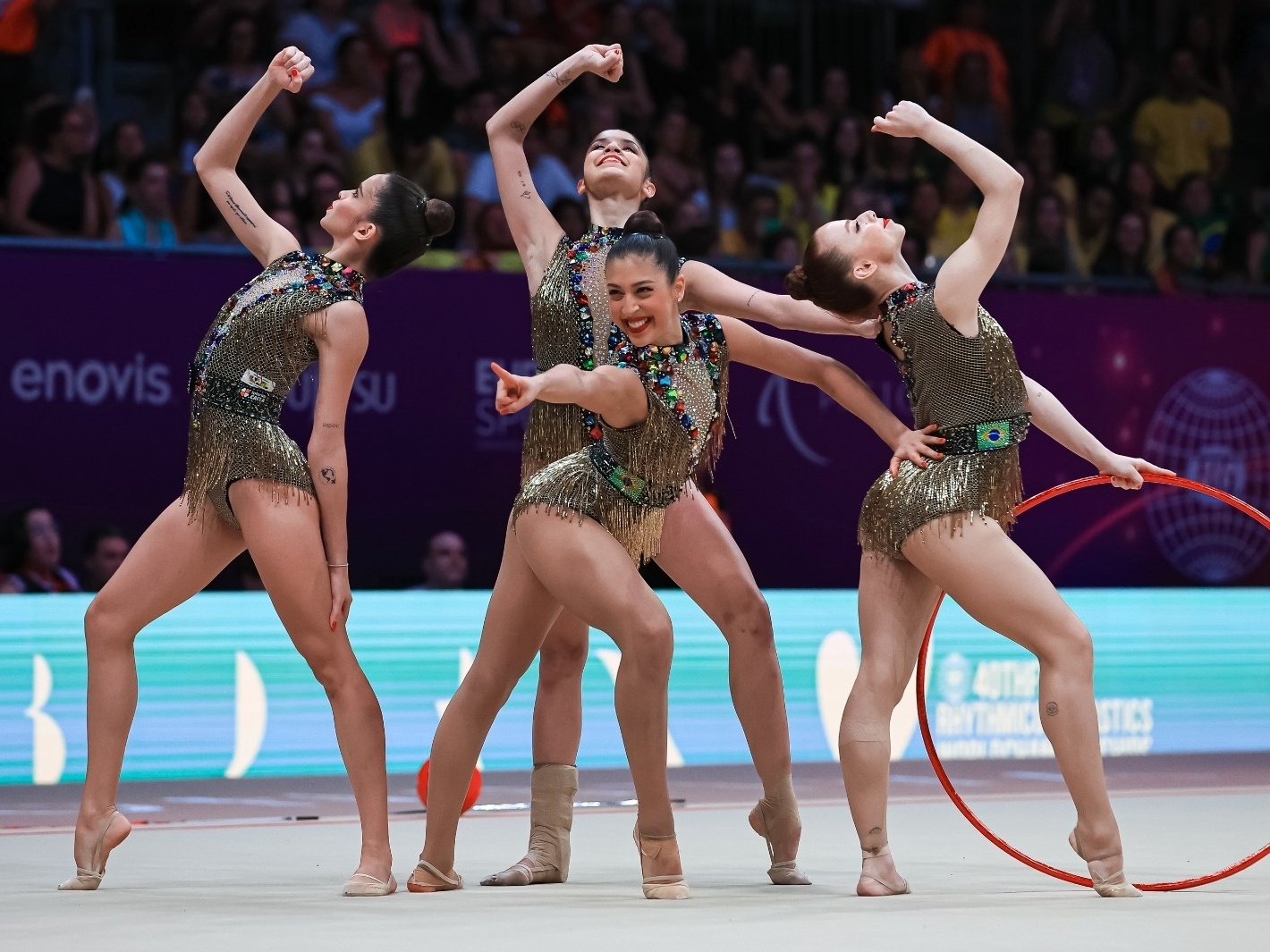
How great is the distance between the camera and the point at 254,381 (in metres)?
4.54

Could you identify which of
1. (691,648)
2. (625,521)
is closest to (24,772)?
(691,648)

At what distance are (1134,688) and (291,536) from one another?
502 centimetres

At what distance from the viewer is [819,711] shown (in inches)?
312

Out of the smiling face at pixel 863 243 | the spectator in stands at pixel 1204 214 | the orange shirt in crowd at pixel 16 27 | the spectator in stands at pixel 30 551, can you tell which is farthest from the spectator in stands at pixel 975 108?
the smiling face at pixel 863 243

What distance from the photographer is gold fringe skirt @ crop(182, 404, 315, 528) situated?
4.46m

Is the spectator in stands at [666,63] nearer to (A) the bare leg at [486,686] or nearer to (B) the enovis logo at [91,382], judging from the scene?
(B) the enovis logo at [91,382]

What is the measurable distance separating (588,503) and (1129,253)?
6278 millimetres

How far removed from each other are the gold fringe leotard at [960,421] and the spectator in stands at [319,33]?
5399 mm

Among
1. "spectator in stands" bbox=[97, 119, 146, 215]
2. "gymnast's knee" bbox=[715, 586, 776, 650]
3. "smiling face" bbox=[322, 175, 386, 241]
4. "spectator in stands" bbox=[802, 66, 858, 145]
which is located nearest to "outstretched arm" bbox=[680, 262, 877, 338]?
"gymnast's knee" bbox=[715, 586, 776, 650]

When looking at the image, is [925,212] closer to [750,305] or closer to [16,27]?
[16,27]

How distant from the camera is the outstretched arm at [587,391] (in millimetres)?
3789

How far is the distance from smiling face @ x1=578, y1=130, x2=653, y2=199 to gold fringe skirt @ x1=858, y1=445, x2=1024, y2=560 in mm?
950

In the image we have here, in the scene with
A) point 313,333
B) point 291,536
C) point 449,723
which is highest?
point 313,333

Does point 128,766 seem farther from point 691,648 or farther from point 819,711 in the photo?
point 819,711
